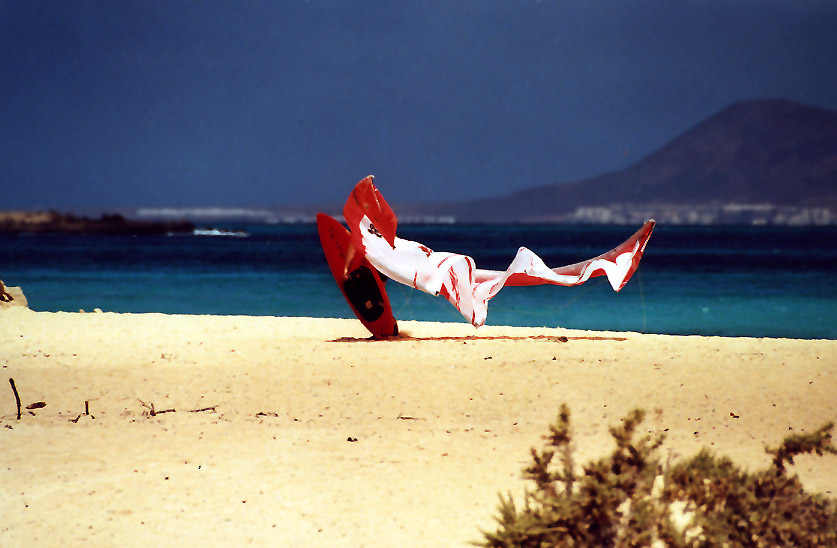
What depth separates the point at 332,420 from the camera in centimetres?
630

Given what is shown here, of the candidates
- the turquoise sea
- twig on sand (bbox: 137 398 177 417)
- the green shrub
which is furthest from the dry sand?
the turquoise sea

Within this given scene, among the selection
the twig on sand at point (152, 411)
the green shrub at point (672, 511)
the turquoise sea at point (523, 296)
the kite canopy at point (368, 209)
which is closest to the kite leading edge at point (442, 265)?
the kite canopy at point (368, 209)

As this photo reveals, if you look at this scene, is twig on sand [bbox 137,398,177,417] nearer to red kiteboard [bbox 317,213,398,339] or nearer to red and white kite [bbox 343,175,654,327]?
red and white kite [bbox 343,175,654,327]

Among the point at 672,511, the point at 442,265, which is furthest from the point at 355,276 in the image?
the point at 672,511

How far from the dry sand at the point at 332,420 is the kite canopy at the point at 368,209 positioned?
1.14 metres

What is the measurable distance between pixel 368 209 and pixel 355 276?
85cm

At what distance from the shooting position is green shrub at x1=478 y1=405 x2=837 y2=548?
3004mm

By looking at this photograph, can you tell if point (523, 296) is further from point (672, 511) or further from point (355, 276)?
point (672, 511)

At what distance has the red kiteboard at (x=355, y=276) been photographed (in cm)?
931

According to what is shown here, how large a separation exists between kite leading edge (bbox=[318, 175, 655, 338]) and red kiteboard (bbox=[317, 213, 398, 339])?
0.13 ft

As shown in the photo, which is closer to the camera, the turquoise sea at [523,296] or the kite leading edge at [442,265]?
the kite leading edge at [442,265]

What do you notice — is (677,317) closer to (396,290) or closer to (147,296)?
(396,290)

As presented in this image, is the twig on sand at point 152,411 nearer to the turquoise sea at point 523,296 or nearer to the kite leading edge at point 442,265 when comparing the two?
the kite leading edge at point 442,265

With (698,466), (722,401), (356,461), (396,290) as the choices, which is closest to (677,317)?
(396,290)
